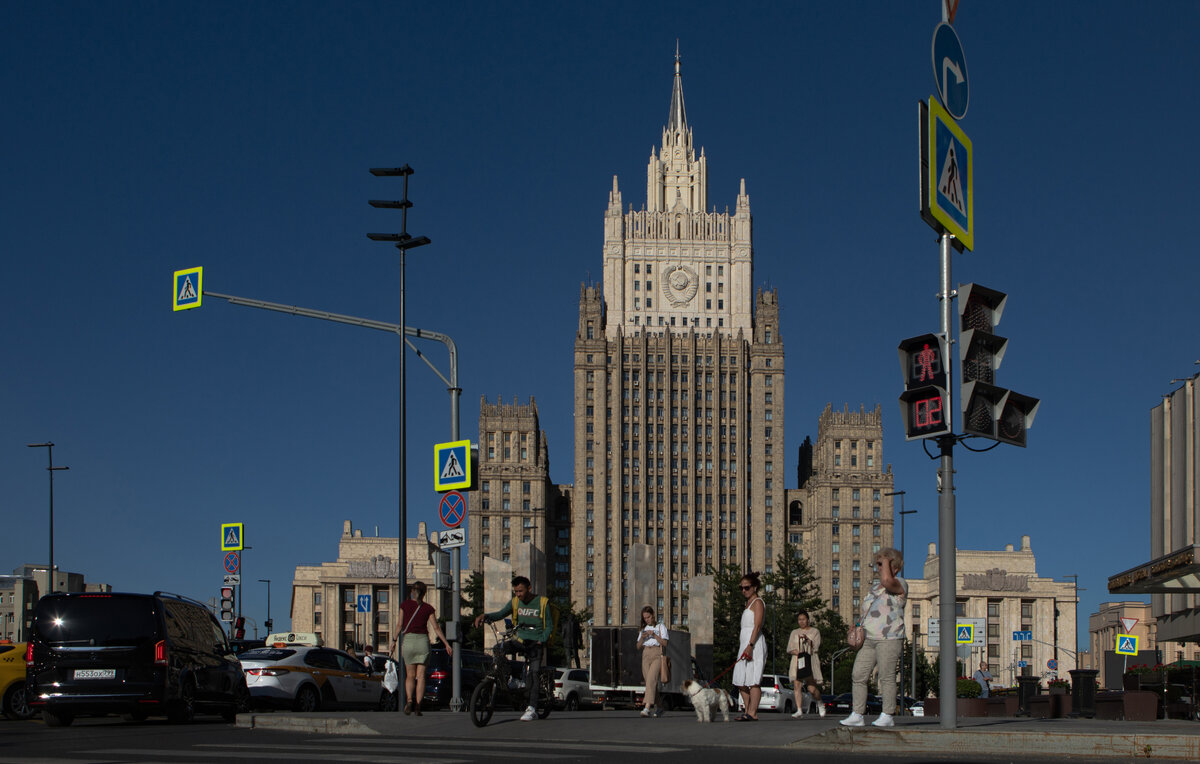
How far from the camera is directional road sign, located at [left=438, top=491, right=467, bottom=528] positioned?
71.4 feet

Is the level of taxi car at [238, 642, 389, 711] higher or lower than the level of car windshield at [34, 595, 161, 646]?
lower

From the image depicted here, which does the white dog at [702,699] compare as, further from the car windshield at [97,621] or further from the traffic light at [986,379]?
the car windshield at [97,621]

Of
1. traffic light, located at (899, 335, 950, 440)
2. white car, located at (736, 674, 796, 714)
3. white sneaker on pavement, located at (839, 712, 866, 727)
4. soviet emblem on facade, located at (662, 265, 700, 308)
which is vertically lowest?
white car, located at (736, 674, 796, 714)

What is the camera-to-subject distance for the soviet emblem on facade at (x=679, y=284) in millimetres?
144125

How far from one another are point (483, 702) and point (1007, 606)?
132463 mm

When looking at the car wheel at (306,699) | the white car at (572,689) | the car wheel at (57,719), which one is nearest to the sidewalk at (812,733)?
the car wheel at (57,719)

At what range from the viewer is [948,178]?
1438cm

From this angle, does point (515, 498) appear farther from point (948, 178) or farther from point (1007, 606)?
point (948, 178)

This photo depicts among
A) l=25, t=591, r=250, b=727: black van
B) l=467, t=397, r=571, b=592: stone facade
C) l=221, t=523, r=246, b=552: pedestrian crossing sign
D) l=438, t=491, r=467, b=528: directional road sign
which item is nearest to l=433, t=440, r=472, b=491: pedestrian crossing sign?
l=438, t=491, r=467, b=528: directional road sign

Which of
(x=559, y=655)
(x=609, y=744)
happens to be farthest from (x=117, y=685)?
(x=559, y=655)

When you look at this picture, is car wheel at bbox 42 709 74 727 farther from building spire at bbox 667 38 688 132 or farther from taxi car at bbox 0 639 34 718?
building spire at bbox 667 38 688 132

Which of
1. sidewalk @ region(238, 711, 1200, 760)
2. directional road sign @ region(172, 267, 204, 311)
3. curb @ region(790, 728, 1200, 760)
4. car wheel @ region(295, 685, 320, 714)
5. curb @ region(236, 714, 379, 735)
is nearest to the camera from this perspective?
curb @ region(790, 728, 1200, 760)

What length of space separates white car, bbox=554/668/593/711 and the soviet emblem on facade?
102546 millimetres

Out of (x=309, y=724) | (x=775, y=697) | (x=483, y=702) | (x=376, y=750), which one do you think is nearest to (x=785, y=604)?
(x=775, y=697)
